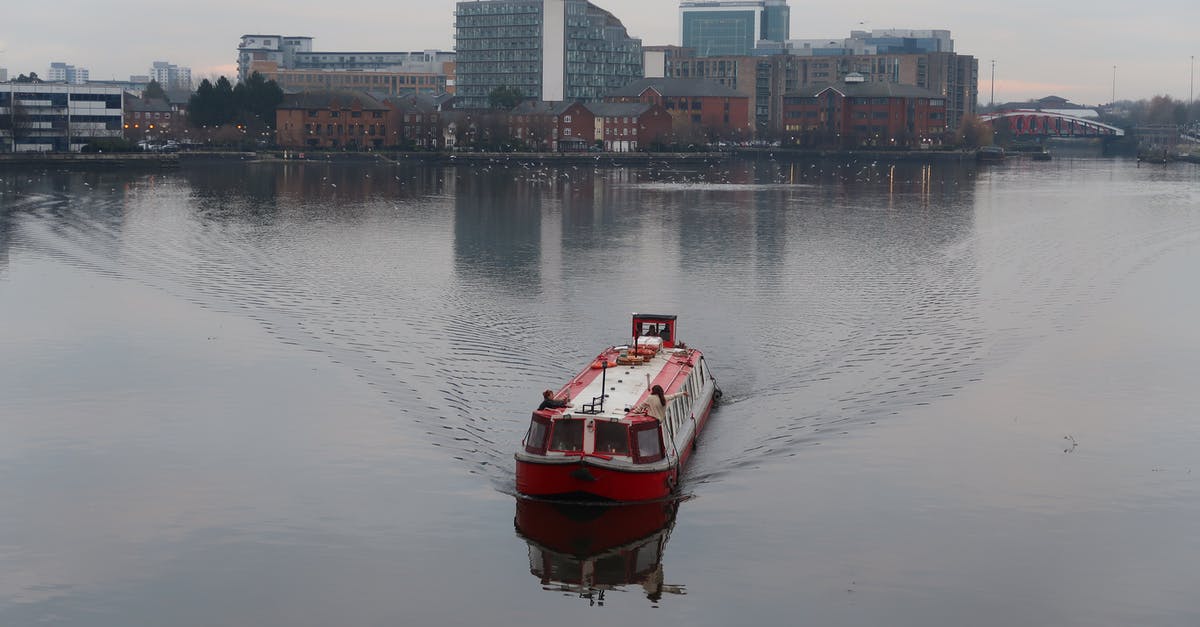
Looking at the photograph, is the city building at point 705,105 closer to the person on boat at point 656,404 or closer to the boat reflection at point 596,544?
the person on boat at point 656,404

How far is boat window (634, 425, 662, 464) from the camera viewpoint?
2153 centimetres

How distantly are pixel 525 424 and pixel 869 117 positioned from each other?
16943cm

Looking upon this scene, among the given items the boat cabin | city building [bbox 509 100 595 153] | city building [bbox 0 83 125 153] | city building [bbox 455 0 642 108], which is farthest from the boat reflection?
city building [bbox 455 0 642 108]

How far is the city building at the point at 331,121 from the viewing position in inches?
5999

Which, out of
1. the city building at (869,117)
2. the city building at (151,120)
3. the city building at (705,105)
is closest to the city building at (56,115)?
the city building at (151,120)

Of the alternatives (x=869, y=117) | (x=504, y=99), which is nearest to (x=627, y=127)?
(x=504, y=99)

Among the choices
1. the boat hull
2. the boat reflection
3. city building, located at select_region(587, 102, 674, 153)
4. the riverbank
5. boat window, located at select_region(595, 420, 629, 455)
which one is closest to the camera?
the boat reflection

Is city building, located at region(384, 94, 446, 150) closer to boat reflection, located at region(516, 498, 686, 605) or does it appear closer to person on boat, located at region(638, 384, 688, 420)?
person on boat, located at region(638, 384, 688, 420)

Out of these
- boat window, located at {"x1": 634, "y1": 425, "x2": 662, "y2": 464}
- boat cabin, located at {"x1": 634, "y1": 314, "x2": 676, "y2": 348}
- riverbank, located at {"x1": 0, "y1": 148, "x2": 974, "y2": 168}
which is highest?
riverbank, located at {"x1": 0, "y1": 148, "x2": 974, "y2": 168}

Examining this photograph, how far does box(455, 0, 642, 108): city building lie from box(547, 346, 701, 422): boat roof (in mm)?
166279

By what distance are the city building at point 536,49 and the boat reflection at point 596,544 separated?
17192 centimetres

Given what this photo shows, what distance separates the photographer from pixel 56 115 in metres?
130

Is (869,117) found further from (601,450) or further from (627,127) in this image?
(601,450)

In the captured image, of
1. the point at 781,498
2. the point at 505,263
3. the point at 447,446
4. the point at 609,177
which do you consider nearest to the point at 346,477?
the point at 447,446
